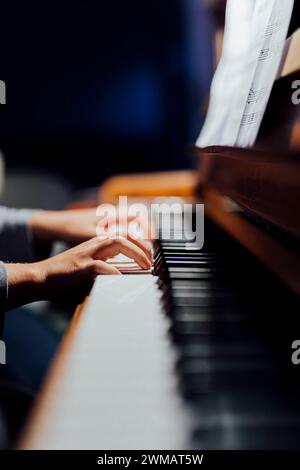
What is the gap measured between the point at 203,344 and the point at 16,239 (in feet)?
3.05

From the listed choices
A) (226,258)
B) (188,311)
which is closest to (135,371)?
(188,311)

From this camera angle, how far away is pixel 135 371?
0.61 metres

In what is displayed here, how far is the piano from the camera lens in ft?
1.61

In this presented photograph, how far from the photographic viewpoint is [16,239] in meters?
1.51

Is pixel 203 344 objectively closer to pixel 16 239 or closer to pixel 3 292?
pixel 3 292

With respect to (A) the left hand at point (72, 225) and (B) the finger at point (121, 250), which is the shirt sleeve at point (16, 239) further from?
(B) the finger at point (121, 250)

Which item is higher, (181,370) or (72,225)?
(72,225)

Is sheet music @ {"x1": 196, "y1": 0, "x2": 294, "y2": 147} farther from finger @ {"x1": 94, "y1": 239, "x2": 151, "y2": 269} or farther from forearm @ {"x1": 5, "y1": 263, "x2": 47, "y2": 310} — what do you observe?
forearm @ {"x1": 5, "y1": 263, "x2": 47, "y2": 310}

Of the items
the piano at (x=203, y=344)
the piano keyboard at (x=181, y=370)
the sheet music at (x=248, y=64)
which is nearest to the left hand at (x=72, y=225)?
the piano at (x=203, y=344)

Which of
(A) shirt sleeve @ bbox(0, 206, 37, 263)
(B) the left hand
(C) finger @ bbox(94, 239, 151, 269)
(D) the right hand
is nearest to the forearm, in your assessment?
(D) the right hand

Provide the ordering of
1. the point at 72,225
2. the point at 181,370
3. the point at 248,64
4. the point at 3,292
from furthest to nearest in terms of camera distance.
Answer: the point at 72,225, the point at 248,64, the point at 3,292, the point at 181,370

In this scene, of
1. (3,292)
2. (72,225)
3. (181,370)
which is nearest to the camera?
(181,370)

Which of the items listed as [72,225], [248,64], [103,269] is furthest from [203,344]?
[72,225]

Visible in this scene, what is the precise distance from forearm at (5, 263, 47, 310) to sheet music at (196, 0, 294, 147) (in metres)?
0.46
